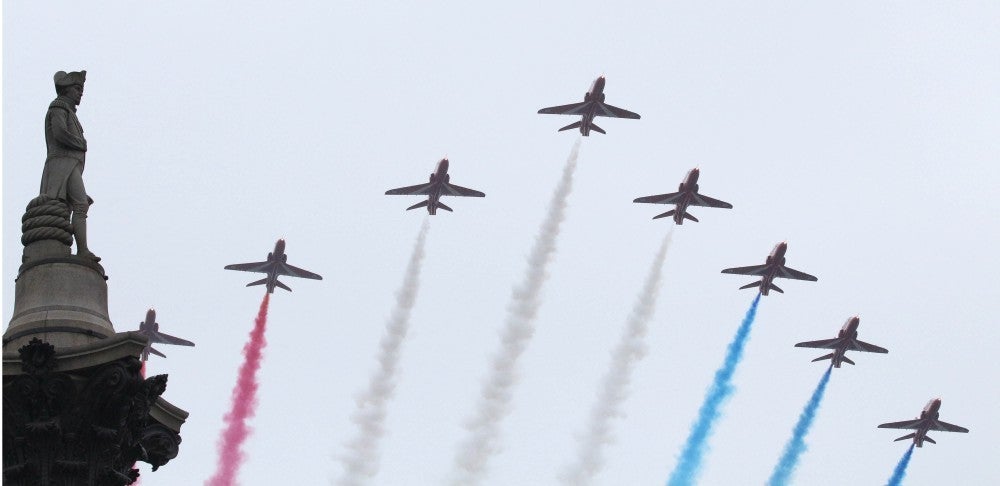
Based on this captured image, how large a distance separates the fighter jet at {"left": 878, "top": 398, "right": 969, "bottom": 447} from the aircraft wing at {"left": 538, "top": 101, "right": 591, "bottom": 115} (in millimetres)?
39094

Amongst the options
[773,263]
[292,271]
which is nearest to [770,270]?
[773,263]

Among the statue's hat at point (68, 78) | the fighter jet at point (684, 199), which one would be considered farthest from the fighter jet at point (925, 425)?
the statue's hat at point (68, 78)

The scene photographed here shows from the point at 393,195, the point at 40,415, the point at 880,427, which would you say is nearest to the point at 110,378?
the point at 40,415

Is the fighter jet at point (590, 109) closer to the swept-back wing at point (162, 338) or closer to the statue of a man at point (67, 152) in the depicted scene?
the swept-back wing at point (162, 338)

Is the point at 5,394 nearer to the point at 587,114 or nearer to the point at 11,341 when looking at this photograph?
the point at 11,341

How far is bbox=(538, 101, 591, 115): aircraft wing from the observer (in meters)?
138

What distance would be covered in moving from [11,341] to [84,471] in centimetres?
350

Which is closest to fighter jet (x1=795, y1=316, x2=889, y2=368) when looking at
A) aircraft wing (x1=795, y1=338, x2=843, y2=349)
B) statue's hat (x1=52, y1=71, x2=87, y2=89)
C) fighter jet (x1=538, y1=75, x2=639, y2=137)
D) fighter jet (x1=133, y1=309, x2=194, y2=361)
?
aircraft wing (x1=795, y1=338, x2=843, y2=349)

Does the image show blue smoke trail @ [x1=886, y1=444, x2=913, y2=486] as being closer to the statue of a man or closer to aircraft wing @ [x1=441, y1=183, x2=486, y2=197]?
aircraft wing @ [x1=441, y1=183, x2=486, y2=197]

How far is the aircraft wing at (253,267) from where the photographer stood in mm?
135625

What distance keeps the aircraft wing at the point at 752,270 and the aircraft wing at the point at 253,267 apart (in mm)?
38197

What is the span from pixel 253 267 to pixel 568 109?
29.2 metres

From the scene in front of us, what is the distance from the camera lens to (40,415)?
3122cm

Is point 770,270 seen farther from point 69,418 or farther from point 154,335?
point 69,418
